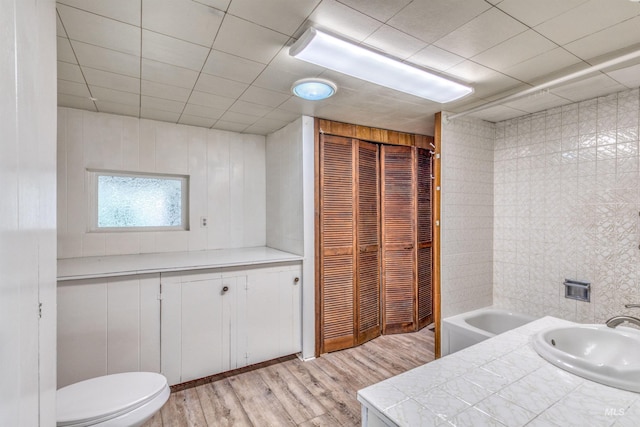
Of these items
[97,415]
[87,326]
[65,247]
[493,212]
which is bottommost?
[97,415]

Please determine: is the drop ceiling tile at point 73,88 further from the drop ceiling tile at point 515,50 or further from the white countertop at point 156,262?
the drop ceiling tile at point 515,50

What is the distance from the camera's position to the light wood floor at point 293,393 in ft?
6.45

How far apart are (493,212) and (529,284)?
74 cm

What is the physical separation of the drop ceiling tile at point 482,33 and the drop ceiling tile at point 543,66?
1.26 ft

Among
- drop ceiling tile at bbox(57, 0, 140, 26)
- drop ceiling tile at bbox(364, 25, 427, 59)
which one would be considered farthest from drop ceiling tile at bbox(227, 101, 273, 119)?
drop ceiling tile at bbox(364, 25, 427, 59)

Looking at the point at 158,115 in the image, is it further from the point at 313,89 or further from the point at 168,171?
the point at 313,89

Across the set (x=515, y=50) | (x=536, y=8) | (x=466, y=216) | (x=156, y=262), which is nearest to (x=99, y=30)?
(x=156, y=262)

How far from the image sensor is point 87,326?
6.55 feet

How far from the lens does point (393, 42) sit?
5.21ft

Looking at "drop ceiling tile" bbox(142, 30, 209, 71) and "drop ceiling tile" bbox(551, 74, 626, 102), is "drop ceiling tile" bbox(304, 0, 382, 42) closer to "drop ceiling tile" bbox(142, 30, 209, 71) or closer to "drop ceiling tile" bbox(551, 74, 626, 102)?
"drop ceiling tile" bbox(142, 30, 209, 71)

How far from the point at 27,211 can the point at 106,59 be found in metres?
1.57

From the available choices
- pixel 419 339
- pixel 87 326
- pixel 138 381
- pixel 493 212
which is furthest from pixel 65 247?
pixel 493 212

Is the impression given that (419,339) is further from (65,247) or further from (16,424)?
(65,247)

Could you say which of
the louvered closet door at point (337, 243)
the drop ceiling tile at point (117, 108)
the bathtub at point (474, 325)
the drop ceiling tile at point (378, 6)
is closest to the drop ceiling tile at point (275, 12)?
the drop ceiling tile at point (378, 6)
